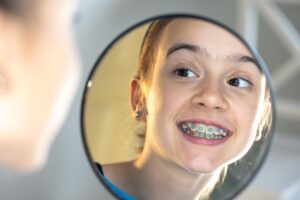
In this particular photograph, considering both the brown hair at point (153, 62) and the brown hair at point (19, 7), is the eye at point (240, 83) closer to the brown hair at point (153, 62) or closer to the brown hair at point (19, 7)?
the brown hair at point (153, 62)

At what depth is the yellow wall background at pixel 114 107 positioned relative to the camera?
0.53 meters

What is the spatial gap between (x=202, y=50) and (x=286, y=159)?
53 cm

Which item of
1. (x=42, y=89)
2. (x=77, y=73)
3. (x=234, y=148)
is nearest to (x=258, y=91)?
(x=234, y=148)

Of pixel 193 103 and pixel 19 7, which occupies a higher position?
pixel 19 7

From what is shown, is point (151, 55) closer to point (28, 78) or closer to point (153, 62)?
point (153, 62)

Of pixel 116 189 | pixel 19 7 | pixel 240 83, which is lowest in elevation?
pixel 116 189

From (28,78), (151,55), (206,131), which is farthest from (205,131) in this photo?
(28,78)

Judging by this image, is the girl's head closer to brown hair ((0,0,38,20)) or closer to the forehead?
the forehead

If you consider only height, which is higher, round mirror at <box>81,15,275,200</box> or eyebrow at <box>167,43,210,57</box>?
eyebrow at <box>167,43,210,57</box>

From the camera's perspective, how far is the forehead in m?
0.52

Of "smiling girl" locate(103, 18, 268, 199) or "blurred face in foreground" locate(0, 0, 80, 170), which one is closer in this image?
"smiling girl" locate(103, 18, 268, 199)

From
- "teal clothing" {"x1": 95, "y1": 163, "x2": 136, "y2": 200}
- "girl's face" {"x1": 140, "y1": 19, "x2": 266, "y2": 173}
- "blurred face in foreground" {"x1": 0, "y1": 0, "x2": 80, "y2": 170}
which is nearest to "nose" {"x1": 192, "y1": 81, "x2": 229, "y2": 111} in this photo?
"girl's face" {"x1": 140, "y1": 19, "x2": 266, "y2": 173}

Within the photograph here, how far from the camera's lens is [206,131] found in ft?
1.70

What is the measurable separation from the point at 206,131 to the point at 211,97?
0.04 meters
